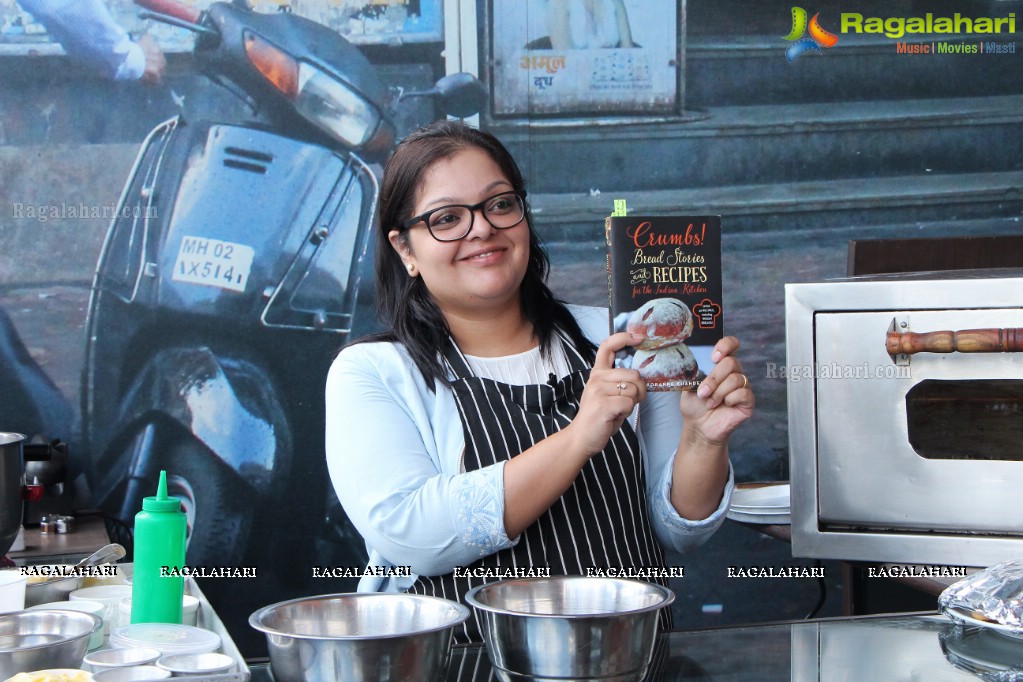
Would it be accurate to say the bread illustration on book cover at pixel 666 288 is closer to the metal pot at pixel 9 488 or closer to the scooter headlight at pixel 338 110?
the metal pot at pixel 9 488

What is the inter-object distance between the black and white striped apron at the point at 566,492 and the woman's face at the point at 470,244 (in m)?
0.14

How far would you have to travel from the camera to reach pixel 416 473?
1.53 m

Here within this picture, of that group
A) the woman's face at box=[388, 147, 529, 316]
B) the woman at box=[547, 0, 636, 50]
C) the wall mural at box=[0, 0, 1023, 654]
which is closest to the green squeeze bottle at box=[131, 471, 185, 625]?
the woman's face at box=[388, 147, 529, 316]

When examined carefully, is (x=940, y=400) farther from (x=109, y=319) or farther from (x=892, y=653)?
(x=109, y=319)

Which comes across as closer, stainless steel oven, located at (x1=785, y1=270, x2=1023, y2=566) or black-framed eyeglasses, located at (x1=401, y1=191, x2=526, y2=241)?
stainless steel oven, located at (x1=785, y1=270, x2=1023, y2=566)

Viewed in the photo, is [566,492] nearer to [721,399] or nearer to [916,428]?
[721,399]

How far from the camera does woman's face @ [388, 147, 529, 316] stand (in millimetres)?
1592

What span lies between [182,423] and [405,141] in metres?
1.49

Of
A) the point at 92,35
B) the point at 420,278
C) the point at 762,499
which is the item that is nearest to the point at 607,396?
the point at 420,278

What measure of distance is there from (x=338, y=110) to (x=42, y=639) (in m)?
1.99

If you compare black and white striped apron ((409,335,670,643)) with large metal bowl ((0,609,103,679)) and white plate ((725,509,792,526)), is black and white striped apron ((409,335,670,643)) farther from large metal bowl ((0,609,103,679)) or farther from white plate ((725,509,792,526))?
large metal bowl ((0,609,103,679))

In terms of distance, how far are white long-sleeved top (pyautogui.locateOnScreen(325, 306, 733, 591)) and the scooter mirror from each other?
1450mm

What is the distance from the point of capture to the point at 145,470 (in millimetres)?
2859

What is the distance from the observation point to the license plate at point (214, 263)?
2875 millimetres
